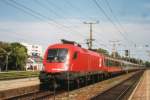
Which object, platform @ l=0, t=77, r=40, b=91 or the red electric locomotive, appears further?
platform @ l=0, t=77, r=40, b=91

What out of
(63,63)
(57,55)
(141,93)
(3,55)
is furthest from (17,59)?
(141,93)

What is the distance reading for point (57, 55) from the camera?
23.6 meters

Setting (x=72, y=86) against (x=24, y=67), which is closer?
→ (x=72, y=86)

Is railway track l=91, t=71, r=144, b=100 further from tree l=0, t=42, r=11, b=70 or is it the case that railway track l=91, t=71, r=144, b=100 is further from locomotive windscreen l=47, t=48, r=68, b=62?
tree l=0, t=42, r=11, b=70

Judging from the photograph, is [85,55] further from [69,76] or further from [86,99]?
[86,99]

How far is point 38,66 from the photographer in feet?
371

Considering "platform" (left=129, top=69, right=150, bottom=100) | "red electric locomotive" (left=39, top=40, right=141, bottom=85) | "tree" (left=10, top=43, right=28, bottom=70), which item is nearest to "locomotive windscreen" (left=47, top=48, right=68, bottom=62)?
"red electric locomotive" (left=39, top=40, right=141, bottom=85)

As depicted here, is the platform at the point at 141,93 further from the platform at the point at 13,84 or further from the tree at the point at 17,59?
the tree at the point at 17,59

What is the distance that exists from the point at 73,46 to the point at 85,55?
3.28 meters

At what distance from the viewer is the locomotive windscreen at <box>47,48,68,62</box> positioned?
23302 millimetres

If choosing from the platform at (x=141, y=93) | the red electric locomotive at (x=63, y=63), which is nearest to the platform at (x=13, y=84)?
the red electric locomotive at (x=63, y=63)

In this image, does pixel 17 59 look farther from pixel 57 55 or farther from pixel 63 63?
pixel 63 63

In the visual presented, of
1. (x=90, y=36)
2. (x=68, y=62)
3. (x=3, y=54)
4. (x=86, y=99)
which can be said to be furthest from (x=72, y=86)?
(x=3, y=54)

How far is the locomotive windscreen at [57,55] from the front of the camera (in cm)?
2330
